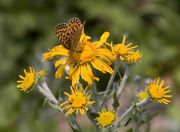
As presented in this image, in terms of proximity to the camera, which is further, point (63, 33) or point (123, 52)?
point (123, 52)

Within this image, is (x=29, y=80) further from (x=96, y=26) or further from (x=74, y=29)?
(x=96, y=26)

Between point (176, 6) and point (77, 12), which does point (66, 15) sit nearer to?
point (77, 12)

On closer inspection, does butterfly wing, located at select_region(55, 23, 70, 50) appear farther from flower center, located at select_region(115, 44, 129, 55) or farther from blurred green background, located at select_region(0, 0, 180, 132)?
blurred green background, located at select_region(0, 0, 180, 132)

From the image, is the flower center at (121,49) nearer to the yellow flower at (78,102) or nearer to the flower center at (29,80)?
the yellow flower at (78,102)

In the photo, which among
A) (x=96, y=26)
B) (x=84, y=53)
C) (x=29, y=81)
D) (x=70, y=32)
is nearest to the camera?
(x=70, y=32)

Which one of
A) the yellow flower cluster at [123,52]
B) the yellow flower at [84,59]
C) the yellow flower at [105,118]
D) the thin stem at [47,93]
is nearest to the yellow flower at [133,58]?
the yellow flower cluster at [123,52]

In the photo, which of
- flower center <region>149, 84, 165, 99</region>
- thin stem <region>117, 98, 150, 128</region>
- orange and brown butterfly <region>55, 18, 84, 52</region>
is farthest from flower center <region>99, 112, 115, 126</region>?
orange and brown butterfly <region>55, 18, 84, 52</region>

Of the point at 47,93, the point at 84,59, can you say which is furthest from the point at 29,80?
the point at 84,59
